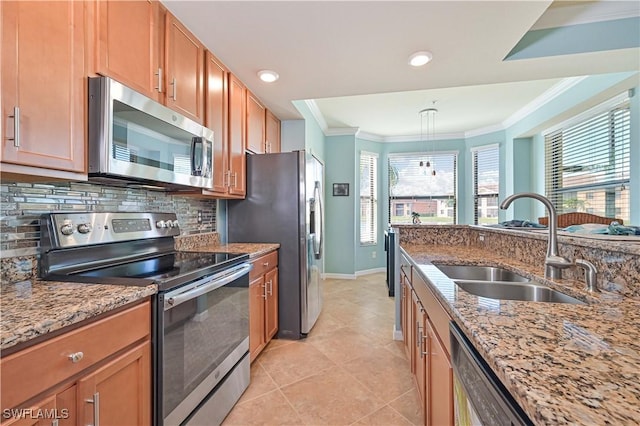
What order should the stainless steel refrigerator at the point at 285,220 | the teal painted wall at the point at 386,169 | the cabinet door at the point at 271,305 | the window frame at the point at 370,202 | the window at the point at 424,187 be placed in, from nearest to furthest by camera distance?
the cabinet door at the point at 271,305 < the stainless steel refrigerator at the point at 285,220 < the teal painted wall at the point at 386,169 < the window frame at the point at 370,202 < the window at the point at 424,187

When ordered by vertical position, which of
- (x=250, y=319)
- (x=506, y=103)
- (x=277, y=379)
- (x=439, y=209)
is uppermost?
(x=506, y=103)

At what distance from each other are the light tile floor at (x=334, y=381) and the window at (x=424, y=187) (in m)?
3.13

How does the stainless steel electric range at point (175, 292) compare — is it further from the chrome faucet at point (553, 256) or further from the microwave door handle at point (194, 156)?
the chrome faucet at point (553, 256)

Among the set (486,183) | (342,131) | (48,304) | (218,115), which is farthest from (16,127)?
(486,183)

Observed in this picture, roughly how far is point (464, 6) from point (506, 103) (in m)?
3.20

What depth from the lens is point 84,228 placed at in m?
1.41

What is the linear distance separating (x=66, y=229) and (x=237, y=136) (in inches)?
58.6

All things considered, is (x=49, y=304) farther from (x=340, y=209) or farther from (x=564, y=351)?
(x=340, y=209)

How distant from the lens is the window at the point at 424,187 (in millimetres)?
5707

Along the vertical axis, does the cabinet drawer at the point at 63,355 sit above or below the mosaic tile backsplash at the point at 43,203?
below

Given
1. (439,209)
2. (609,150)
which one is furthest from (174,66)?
(439,209)

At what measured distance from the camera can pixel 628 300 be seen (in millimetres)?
970

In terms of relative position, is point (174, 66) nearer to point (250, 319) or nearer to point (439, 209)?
point (250, 319)

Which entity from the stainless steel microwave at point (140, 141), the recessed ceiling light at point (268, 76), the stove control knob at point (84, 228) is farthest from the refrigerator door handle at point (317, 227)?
the stove control knob at point (84, 228)
